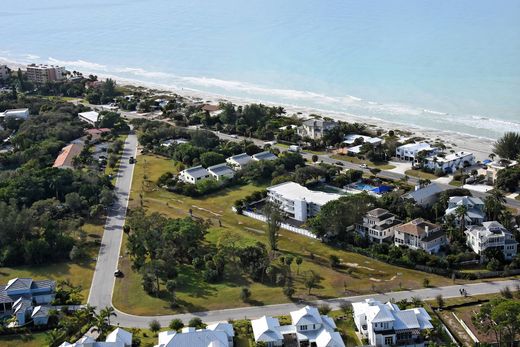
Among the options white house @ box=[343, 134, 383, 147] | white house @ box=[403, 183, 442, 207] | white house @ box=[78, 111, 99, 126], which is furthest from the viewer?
white house @ box=[78, 111, 99, 126]

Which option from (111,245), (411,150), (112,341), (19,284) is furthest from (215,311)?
(411,150)

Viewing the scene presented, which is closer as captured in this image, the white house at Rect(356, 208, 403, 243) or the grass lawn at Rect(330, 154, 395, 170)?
the white house at Rect(356, 208, 403, 243)

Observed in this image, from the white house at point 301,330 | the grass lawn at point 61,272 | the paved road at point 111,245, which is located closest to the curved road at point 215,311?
the paved road at point 111,245

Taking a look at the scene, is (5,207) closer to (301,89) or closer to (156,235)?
(156,235)

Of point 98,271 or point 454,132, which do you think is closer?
point 98,271

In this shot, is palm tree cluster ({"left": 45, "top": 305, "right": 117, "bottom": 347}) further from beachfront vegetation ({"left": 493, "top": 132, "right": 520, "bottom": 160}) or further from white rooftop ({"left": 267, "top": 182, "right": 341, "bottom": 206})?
→ beachfront vegetation ({"left": 493, "top": 132, "right": 520, "bottom": 160})

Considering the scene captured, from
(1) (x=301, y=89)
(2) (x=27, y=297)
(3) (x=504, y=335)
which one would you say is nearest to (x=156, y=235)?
(2) (x=27, y=297)

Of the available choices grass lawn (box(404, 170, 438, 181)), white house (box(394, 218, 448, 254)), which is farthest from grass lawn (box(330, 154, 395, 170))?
white house (box(394, 218, 448, 254))

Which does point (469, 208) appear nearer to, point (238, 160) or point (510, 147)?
point (510, 147)
